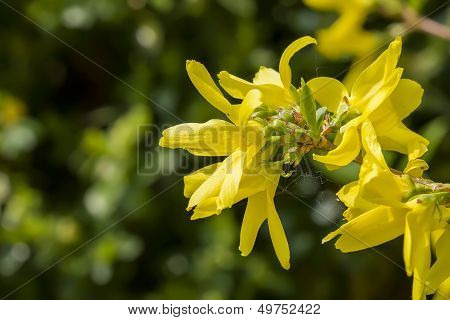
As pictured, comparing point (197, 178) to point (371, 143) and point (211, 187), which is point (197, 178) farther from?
point (371, 143)

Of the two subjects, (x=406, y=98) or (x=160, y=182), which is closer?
(x=406, y=98)

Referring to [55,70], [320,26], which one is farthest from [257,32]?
[55,70]

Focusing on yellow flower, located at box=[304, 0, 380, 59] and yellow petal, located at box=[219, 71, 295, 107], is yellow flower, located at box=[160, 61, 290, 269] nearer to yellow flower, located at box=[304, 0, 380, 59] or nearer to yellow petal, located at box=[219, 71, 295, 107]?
yellow petal, located at box=[219, 71, 295, 107]

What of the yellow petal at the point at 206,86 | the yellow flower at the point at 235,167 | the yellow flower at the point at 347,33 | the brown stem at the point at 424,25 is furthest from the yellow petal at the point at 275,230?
the yellow flower at the point at 347,33

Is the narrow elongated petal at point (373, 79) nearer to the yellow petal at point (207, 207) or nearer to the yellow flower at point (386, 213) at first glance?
the yellow flower at point (386, 213)

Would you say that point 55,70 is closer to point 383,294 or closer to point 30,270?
point 30,270

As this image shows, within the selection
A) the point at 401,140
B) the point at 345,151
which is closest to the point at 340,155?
the point at 345,151

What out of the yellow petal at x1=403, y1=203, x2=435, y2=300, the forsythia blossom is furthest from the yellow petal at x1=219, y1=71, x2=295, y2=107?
the yellow petal at x1=403, y1=203, x2=435, y2=300
